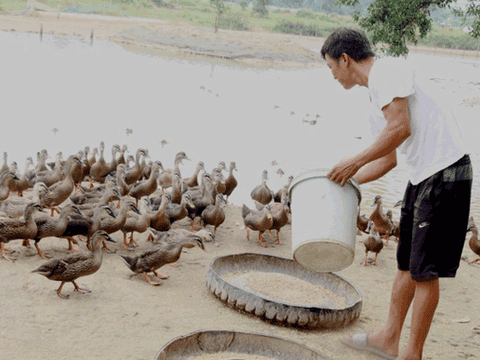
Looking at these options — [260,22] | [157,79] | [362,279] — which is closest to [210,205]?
[362,279]

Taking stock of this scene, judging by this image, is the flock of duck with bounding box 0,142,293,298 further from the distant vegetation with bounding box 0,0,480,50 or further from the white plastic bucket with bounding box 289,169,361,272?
the distant vegetation with bounding box 0,0,480,50

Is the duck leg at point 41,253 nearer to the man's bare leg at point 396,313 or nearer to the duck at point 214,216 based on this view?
the duck at point 214,216

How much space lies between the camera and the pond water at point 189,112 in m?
14.5

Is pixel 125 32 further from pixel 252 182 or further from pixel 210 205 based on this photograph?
pixel 210 205

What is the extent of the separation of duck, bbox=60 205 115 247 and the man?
4122mm

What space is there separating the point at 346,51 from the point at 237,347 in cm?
262

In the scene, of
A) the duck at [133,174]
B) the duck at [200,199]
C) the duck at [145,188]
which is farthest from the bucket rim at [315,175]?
the duck at [133,174]

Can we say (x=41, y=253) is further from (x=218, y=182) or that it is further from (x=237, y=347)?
(x=218, y=182)

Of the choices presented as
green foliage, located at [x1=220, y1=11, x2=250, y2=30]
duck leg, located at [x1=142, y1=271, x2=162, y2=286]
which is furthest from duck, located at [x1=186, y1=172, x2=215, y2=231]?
green foliage, located at [x1=220, y1=11, x2=250, y2=30]

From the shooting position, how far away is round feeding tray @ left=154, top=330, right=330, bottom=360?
191 inches

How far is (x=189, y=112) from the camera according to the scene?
71.8 feet

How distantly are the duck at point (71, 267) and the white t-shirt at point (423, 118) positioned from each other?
11.7ft

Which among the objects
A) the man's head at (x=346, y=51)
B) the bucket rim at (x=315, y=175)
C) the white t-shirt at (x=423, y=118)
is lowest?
the bucket rim at (x=315, y=175)

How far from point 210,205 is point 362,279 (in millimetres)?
2690
